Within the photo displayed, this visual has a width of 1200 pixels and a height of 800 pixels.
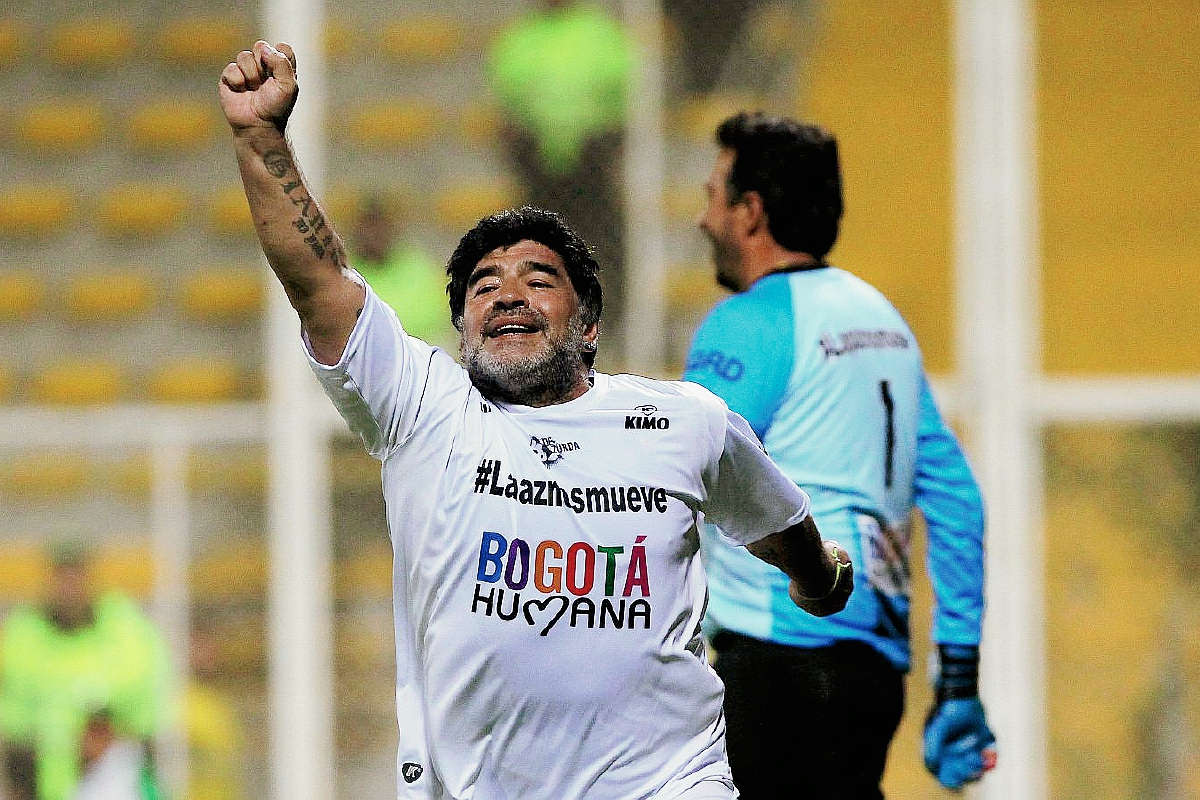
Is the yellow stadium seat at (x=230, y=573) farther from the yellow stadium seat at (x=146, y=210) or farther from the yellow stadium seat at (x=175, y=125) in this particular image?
the yellow stadium seat at (x=175, y=125)

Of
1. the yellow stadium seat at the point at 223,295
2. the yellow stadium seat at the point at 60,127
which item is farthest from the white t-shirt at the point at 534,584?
the yellow stadium seat at the point at 60,127

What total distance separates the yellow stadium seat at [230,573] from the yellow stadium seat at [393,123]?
71.9 inches

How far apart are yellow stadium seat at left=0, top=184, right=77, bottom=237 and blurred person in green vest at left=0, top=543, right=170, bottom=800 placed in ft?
6.37

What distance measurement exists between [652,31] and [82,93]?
2783mm

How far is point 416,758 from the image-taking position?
2.71m

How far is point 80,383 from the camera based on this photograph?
7.68m

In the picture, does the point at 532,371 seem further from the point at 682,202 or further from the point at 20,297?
the point at 20,297

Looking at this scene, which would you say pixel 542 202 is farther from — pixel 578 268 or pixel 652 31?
pixel 578 268

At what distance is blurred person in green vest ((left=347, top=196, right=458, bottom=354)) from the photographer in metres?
6.92

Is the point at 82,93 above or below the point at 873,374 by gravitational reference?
above

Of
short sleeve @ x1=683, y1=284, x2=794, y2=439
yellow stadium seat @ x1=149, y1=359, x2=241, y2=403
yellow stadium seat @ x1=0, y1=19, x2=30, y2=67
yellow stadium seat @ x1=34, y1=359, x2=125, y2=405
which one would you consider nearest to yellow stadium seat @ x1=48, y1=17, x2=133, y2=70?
yellow stadium seat @ x1=0, y1=19, x2=30, y2=67

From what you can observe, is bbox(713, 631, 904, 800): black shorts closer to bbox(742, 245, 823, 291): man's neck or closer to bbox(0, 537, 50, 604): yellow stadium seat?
bbox(742, 245, 823, 291): man's neck

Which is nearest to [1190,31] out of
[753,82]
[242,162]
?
[753,82]

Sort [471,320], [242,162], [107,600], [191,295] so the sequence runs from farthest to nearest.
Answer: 1. [191,295]
2. [107,600]
3. [471,320]
4. [242,162]
